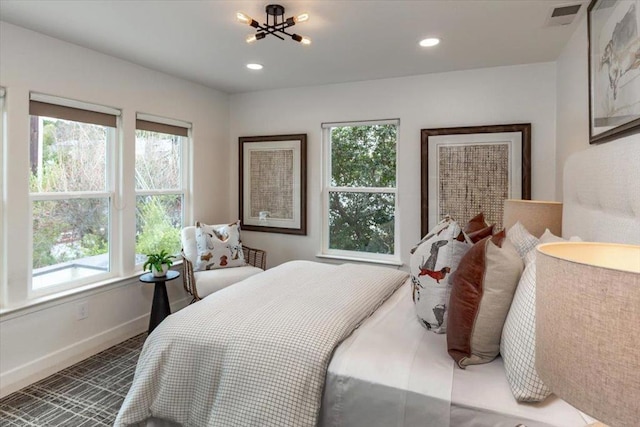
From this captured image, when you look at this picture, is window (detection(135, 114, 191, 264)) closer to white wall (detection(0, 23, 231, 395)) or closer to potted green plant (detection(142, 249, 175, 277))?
white wall (detection(0, 23, 231, 395))

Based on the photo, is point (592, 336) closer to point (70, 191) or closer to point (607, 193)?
point (607, 193)

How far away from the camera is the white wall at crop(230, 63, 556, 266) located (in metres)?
3.45

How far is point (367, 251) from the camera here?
4207mm

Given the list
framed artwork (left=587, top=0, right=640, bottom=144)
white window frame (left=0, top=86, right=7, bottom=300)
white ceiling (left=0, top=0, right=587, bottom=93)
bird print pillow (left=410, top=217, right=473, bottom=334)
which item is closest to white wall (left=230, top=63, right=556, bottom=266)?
white ceiling (left=0, top=0, right=587, bottom=93)

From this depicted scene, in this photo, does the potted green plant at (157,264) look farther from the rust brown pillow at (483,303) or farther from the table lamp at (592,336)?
the table lamp at (592,336)

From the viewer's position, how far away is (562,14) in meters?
2.45

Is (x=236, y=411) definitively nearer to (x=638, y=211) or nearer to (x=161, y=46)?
(x=638, y=211)

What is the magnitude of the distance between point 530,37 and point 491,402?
2.70m

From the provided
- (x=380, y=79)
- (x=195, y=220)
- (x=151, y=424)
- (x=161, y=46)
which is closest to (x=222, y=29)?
(x=161, y=46)

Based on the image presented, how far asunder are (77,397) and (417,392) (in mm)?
2337

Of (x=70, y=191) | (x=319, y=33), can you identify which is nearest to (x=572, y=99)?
(x=319, y=33)

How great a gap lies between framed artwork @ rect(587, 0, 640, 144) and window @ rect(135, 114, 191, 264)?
11.8 ft

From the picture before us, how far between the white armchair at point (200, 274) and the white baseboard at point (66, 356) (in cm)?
61

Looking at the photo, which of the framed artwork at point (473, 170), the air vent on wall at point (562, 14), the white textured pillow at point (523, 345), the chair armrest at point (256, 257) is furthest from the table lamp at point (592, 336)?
the chair armrest at point (256, 257)
